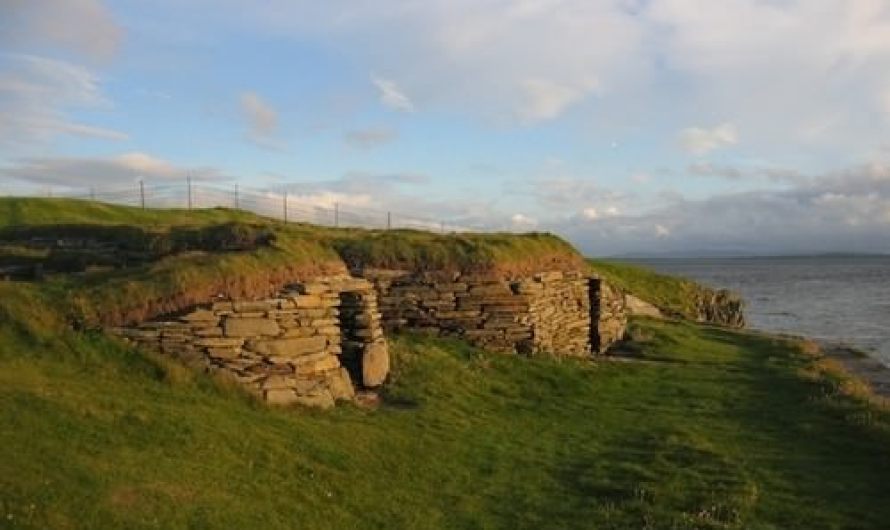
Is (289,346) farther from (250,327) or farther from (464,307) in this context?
(464,307)

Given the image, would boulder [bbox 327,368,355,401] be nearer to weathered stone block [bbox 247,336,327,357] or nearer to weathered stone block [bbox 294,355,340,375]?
weathered stone block [bbox 294,355,340,375]

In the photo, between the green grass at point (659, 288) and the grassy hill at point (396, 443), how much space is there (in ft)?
99.8

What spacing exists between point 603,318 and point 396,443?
52.2 ft

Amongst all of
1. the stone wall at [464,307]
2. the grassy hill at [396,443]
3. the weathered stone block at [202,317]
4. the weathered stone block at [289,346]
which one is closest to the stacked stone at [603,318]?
the stone wall at [464,307]

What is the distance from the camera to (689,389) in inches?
813

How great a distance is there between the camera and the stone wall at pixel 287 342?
563 inches

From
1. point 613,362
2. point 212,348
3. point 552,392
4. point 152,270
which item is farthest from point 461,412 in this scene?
point 613,362

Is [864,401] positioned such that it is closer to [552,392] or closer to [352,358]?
[552,392]

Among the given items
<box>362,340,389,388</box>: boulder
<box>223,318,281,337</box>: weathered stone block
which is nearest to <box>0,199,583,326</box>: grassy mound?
<box>223,318,281,337</box>: weathered stone block

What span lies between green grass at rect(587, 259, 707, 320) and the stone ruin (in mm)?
25247

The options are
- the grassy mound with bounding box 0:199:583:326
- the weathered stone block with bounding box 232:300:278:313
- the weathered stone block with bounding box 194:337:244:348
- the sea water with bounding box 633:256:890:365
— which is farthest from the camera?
the sea water with bounding box 633:256:890:365

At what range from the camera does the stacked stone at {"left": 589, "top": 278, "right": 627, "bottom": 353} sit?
27.7 meters

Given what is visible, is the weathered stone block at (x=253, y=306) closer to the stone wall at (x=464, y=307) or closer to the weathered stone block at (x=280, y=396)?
the weathered stone block at (x=280, y=396)

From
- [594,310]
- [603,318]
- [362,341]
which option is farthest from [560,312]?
[362,341]
